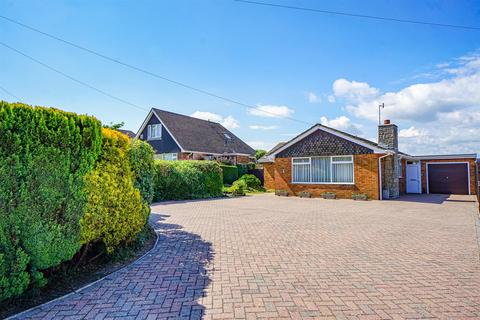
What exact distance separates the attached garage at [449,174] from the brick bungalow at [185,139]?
54.9 ft

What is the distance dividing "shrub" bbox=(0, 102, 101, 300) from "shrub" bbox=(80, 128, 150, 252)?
29 cm

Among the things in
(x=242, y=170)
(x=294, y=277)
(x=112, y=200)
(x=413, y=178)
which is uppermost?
(x=242, y=170)

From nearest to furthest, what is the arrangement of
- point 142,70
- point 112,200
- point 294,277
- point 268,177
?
point 294,277
point 112,200
point 142,70
point 268,177

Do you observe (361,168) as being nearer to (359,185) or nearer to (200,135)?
(359,185)

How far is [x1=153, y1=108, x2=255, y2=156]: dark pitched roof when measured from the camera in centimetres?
2589

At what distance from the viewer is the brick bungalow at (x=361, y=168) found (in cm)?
1546

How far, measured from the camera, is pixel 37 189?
3.42 metres

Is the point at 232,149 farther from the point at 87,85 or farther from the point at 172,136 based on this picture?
the point at 87,85

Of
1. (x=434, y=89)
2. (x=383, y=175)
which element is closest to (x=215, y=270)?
(x=434, y=89)

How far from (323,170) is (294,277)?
44.1 feet

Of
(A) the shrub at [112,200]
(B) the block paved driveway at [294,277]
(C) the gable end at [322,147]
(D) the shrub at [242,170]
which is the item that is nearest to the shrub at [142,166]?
(A) the shrub at [112,200]

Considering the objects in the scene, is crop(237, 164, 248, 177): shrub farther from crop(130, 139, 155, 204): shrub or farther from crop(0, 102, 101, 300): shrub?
crop(0, 102, 101, 300): shrub

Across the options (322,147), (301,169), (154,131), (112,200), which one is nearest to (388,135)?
(322,147)

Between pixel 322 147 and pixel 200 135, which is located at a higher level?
pixel 200 135
